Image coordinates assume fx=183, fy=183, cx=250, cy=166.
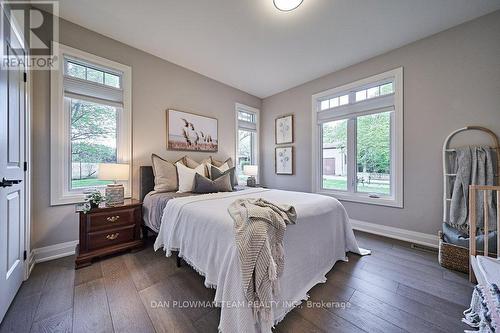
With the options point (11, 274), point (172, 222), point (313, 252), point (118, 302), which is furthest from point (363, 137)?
point (11, 274)

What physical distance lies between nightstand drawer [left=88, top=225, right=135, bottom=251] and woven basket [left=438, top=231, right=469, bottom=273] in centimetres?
345

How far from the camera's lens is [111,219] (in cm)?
205

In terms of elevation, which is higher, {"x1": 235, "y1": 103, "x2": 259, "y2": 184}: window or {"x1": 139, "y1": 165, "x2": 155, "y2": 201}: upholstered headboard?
{"x1": 235, "y1": 103, "x2": 259, "y2": 184}: window

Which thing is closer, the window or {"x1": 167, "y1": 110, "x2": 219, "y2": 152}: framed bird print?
{"x1": 167, "y1": 110, "x2": 219, "y2": 152}: framed bird print

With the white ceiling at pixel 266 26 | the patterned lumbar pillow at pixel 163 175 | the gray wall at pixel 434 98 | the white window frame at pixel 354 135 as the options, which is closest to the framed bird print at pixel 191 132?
the patterned lumbar pillow at pixel 163 175

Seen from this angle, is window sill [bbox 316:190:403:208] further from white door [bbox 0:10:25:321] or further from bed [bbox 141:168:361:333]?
white door [bbox 0:10:25:321]

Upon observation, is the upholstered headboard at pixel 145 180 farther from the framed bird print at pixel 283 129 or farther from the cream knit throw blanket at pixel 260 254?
the framed bird print at pixel 283 129

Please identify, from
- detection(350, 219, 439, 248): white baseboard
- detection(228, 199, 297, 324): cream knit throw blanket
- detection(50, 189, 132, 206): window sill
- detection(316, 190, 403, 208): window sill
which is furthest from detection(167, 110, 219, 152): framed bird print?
detection(350, 219, 439, 248): white baseboard

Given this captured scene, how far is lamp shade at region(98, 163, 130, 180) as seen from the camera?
2090 mm

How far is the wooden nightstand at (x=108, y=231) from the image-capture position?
1898mm

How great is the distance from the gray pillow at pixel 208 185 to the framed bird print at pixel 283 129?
2033 millimetres

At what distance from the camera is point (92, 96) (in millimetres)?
2334

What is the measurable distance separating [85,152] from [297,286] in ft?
9.38

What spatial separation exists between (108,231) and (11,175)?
3.12 ft
